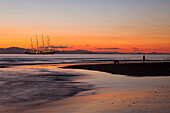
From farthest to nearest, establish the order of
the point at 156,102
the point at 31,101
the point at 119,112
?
the point at 31,101
the point at 156,102
the point at 119,112

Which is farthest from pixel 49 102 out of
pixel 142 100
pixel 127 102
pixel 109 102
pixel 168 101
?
pixel 168 101

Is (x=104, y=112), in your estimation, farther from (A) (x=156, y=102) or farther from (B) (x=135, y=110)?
(A) (x=156, y=102)

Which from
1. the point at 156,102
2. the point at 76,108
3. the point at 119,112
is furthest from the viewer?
the point at 156,102

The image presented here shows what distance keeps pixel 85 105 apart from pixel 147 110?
3.59m

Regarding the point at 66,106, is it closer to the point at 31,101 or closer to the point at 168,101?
the point at 31,101

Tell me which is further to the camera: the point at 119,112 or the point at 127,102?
the point at 127,102

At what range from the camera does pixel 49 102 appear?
15.1m

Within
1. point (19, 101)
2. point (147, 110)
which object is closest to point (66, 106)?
point (19, 101)

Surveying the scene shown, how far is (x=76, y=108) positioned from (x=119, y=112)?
96.7 inches

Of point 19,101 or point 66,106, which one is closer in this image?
point 66,106

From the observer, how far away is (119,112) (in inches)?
476

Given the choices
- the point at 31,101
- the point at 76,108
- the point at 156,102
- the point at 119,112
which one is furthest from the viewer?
the point at 31,101

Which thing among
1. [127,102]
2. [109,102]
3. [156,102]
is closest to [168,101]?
[156,102]

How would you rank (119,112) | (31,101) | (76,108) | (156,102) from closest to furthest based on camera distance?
(119,112)
(76,108)
(156,102)
(31,101)
